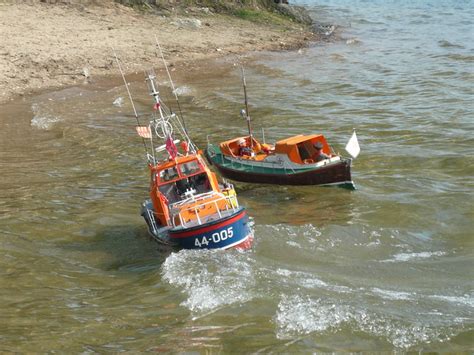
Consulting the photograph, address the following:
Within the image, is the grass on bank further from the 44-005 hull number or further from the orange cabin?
the 44-005 hull number

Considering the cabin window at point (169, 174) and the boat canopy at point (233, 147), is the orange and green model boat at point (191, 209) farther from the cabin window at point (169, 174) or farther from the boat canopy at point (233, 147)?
the boat canopy at point (233, 147)

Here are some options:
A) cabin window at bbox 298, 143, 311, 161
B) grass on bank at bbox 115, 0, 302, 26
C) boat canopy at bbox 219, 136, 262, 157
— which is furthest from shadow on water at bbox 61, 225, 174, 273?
grass on bank at bbox 115, 0, 302, 26

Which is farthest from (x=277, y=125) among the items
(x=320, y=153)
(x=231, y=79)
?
(x=231, y=79)

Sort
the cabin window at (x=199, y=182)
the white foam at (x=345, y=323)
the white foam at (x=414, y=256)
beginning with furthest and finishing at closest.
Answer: the cabin window at (x=199, y=182)
the white foam at (x=414, y=256)
the white foam at (x=345, y=323)

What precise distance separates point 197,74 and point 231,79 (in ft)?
7.65

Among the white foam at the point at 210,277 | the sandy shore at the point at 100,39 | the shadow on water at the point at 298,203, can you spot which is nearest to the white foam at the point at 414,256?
the shadow on water at the point at 298,203

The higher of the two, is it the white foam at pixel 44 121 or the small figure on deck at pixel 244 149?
the small figure on deck at pixel 244 149

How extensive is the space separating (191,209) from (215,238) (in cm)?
117

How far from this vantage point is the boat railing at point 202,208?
13.8m

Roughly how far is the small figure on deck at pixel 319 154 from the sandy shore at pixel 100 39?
16903 millimetres

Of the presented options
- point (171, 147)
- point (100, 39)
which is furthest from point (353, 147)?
point (100, 39)

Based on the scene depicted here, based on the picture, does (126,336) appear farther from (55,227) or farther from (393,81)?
(393,81)

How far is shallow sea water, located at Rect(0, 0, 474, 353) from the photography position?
9.98m

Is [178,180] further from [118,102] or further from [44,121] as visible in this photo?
[118,102]
